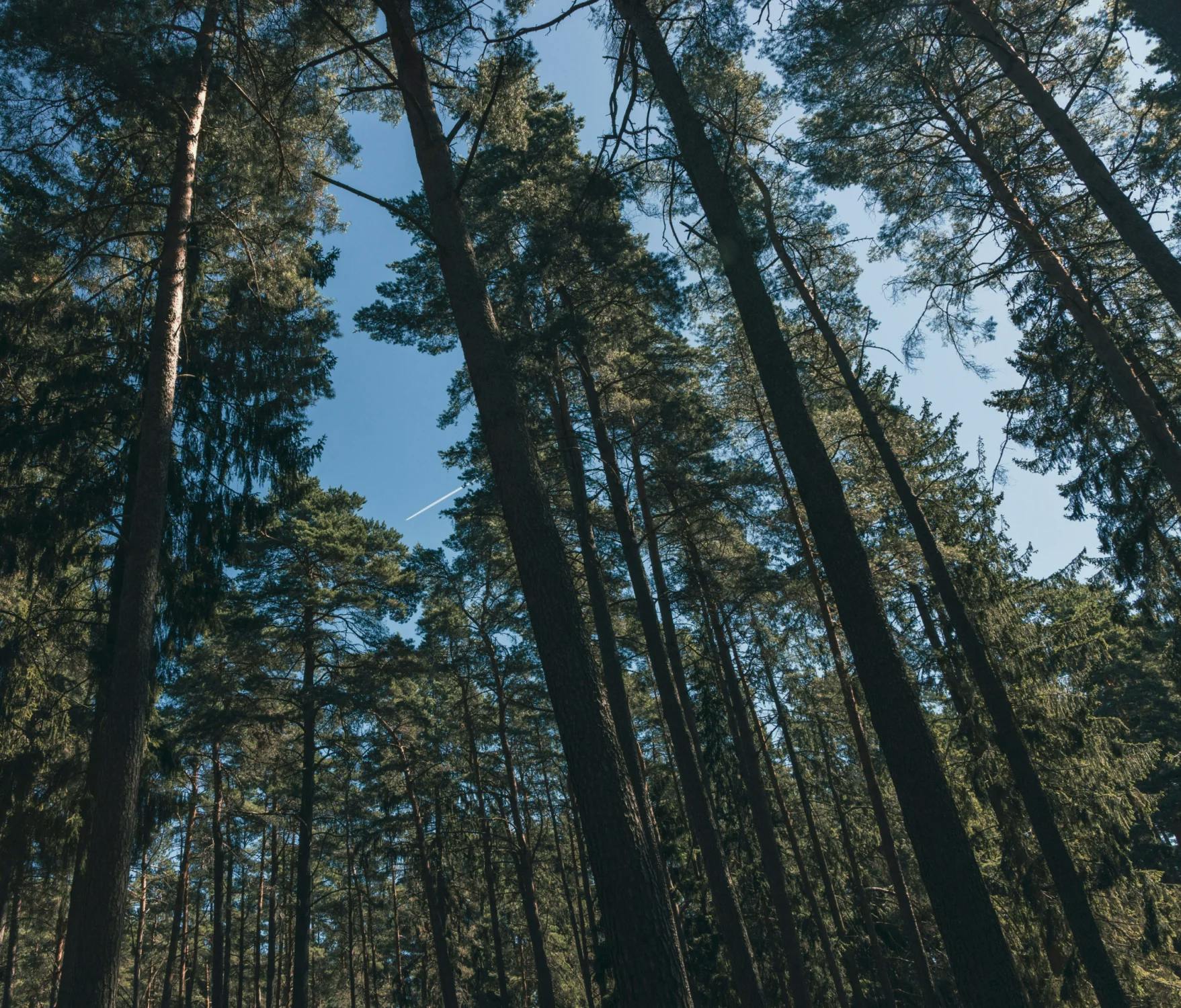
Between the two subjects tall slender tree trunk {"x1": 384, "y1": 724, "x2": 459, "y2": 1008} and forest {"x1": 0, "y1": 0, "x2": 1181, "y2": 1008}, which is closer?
forest {"x1": 0, "y1": 0, "x2": 1181, "y2": 1008}

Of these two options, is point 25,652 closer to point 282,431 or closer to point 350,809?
point 282,431

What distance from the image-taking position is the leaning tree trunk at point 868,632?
412cm

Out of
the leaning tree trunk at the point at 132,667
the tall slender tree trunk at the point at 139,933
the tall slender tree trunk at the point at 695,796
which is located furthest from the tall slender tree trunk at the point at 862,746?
the tall slender tree trunk at the point at 139,933

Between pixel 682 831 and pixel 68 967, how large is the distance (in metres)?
15.6

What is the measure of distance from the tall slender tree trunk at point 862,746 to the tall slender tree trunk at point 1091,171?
24.3 ft

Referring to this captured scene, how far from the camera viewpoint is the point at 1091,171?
7.50 meters

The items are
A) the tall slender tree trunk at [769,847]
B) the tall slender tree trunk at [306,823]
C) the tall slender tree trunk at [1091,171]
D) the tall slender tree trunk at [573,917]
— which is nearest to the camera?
the tall slender tree trunk at [1091,171]

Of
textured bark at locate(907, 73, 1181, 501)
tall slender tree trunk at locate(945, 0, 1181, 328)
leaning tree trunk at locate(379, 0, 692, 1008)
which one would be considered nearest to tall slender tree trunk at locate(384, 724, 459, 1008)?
leaning tree trunk at locate(379, 0, 692, 1008)

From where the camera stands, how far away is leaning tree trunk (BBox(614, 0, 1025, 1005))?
4121 millimetres

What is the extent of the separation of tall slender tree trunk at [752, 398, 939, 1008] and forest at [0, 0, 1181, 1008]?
0.12m

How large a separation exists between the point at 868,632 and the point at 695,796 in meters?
6.21

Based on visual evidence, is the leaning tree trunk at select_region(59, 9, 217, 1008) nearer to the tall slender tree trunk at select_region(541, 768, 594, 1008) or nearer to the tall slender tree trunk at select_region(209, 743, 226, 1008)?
the tall slender tree trunk at select_region(209, 743, 226, 1008)

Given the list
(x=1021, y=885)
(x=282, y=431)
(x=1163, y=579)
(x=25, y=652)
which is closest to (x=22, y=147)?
(x=282, y=431)

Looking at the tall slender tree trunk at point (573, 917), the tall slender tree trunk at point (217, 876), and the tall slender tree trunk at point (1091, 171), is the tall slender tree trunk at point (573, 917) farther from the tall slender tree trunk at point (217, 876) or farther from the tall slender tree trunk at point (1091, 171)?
the tall slender tree trunk at point (1091, 171)
